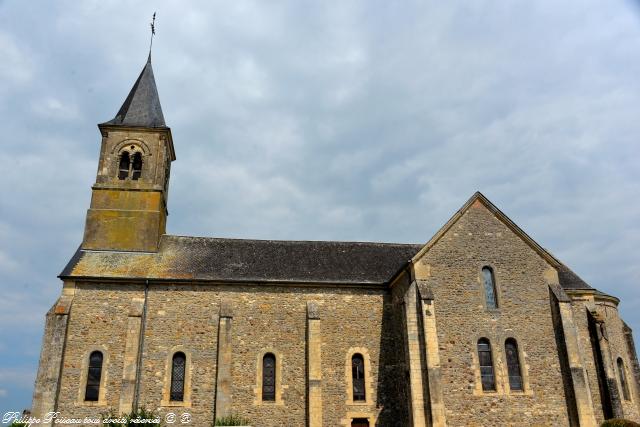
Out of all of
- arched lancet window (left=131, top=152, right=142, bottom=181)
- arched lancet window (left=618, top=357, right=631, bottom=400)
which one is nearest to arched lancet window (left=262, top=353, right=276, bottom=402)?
arched lancet window (left=131, top=152, right=142, bottom=181)

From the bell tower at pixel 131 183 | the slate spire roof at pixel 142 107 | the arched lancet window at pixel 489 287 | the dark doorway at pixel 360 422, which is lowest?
the dark doorway at pixel 360 422

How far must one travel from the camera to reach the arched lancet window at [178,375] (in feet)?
64.8

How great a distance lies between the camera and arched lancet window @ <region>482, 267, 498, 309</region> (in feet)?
65.7

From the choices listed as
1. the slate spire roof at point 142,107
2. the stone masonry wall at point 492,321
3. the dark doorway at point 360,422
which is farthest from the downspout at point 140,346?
Answer: the stone masonry wall at point 492,321

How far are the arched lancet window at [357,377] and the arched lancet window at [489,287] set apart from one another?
19.6ft

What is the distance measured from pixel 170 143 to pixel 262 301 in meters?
11.5

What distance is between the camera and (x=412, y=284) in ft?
65.0

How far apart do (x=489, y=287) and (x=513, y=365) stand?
3.19m

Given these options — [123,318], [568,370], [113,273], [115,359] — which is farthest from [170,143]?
[568,370]

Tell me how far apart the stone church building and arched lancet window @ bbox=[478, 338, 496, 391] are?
0.13 feet

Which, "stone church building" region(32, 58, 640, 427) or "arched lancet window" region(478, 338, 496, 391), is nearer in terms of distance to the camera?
"stone church building" region(32, 58, 640, 427)

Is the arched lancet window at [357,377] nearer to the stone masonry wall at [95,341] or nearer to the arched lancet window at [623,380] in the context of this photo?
the stone masonry wall at [95,341]

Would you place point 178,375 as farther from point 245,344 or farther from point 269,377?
point 269,377

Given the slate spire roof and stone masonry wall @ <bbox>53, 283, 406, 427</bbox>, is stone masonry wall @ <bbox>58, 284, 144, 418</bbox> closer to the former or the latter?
stone masonry wall @ <bbox>53, 283, 406, 427</bbox>
